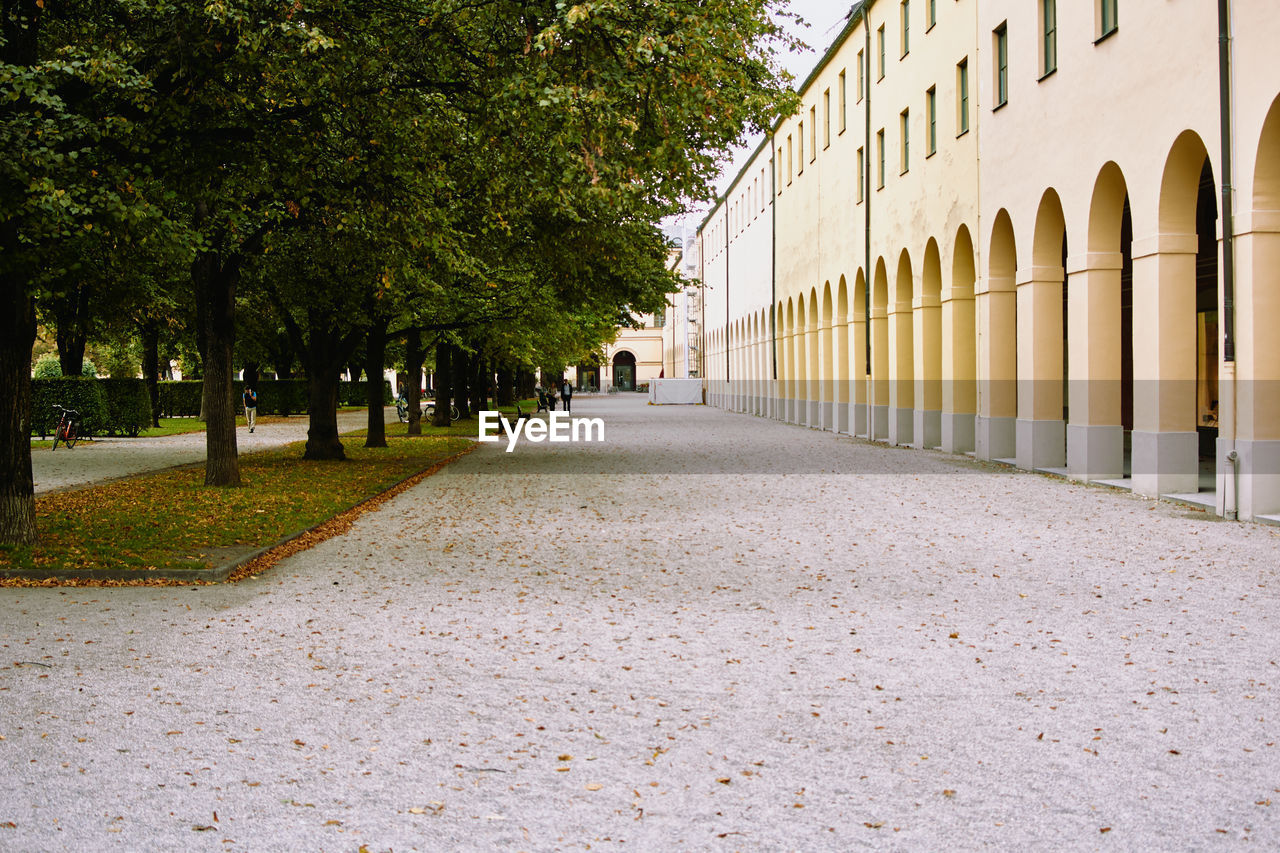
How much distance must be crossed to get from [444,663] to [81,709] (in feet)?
6.12

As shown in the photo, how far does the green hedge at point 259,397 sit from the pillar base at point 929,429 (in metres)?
24.0

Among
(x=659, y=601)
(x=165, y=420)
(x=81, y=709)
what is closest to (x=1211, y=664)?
(x=659, y=601)

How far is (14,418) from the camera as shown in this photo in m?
11.1

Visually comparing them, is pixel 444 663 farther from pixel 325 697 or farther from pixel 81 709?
pixel 81 709

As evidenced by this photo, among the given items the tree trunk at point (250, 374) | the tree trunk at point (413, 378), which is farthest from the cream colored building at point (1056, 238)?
the tree trunk at point (250, 374)

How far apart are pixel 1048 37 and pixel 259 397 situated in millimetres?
41180

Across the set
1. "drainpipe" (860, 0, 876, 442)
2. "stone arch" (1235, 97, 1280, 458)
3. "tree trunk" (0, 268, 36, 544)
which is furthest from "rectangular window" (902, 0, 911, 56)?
"tree trunk" (0, 268, 36, 544)

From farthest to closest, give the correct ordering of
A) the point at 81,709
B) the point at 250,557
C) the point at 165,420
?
1. the point at 165,420
2. the point at 250,557
3. the point at 81,709

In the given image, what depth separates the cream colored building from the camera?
45.2 feet

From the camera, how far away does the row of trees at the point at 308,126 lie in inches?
384

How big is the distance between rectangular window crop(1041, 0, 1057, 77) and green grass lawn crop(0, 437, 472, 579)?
488 inches

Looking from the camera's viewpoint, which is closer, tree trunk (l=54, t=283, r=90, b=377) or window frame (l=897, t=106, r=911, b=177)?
window frame (l=897, t=106, r=911, b=177)

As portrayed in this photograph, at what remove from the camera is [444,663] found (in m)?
6.88

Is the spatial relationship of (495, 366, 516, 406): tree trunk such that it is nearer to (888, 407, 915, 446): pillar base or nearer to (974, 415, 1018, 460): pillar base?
(888, 407, 915, 446): pillar base
